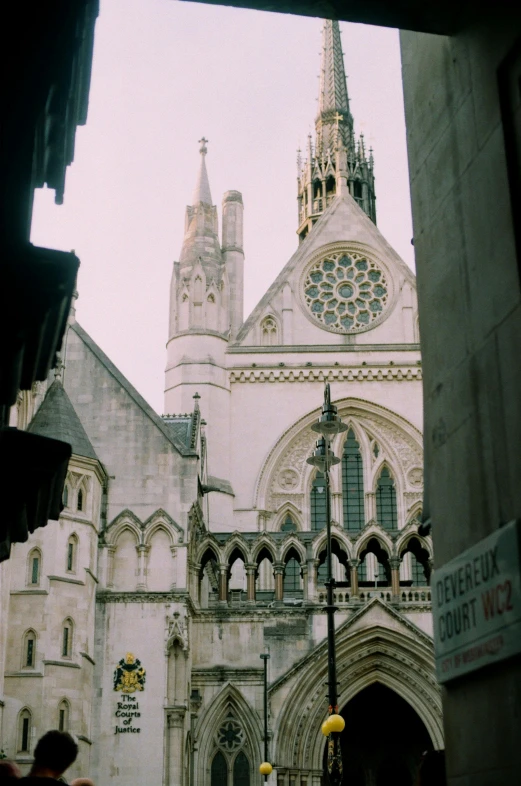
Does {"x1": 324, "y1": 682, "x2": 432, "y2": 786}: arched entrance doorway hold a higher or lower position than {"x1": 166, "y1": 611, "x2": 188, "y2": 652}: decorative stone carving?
lower

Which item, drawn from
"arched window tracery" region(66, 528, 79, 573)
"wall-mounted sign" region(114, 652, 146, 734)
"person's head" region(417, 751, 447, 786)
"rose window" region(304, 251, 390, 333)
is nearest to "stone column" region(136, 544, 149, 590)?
"wall-mounted sign" region(114, 652, 146, 734)

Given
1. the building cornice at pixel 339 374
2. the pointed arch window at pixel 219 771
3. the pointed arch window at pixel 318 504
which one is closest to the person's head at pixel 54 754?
the pointed arch window at pixel 219 771

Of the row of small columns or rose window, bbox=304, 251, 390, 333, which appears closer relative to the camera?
the row of small columns

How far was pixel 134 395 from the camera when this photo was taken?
100 ft

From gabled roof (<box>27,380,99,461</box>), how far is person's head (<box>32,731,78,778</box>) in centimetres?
2111

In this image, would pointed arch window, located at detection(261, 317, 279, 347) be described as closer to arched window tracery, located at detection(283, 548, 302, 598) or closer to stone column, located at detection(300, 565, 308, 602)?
arched window tracery, located at detection(283, 548, 302, 598)

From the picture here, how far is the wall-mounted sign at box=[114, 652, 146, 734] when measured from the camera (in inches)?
1074

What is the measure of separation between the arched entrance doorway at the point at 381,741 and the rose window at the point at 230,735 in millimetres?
6470

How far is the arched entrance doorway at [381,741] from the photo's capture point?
1355 inches

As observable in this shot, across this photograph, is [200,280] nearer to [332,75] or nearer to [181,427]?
[181,427]

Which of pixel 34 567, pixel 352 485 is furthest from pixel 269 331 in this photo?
pixel 34 567

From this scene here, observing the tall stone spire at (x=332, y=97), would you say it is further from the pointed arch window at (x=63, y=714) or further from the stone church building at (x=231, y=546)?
the pointed arch window at (x=63, y=714)

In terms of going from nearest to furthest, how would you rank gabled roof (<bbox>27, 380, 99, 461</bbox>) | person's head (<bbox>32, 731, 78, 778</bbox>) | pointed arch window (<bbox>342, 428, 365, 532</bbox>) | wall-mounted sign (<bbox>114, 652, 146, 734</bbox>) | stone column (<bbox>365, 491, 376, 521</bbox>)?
person's head (<bbox>32, 731, 78, 778</bbox>) < wall-mounted sign (<bbox>114, 652, 146, 734</bbox>) < gabled roof (<bbox>27, 380, 99, 461</bbox>) < stone column (<bbox>365, 491, 376, 521</bbox>) < pointed arch window (<bbox>342, 428, 365, 532</bbox>)

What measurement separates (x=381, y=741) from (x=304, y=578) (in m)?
7.97
